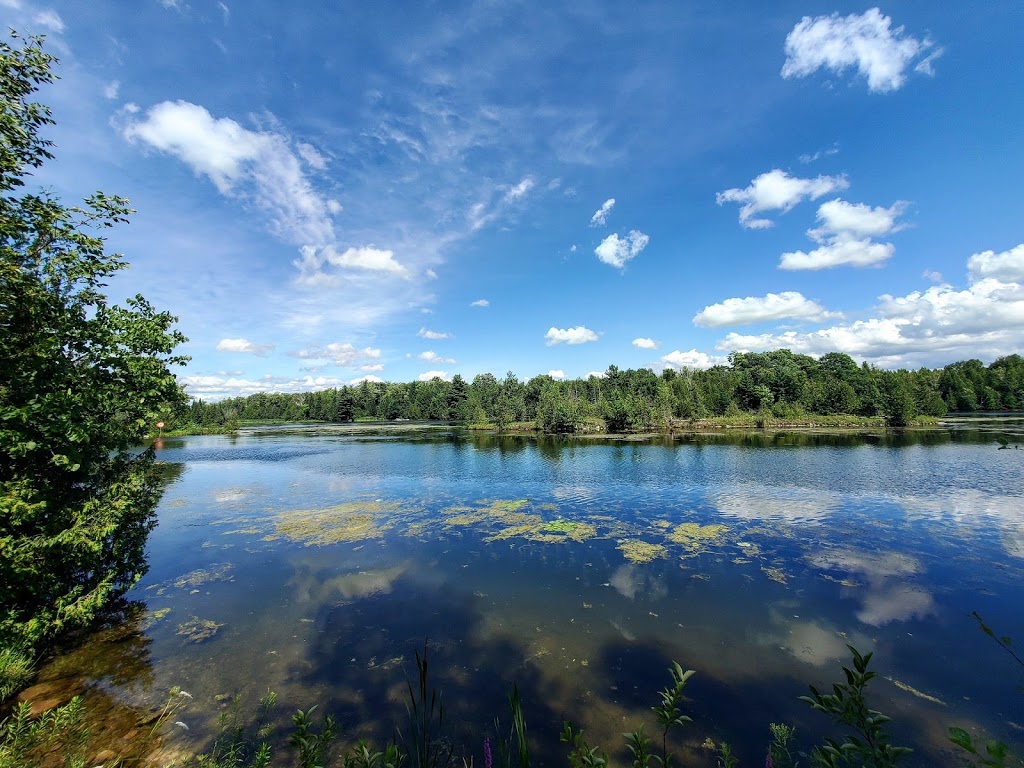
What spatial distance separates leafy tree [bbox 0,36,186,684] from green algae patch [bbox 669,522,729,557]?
720 inches

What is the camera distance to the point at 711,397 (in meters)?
111

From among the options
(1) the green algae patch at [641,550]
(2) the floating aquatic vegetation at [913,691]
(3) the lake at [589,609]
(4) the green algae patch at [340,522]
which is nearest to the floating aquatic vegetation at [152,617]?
(3) the lake at [589,609]

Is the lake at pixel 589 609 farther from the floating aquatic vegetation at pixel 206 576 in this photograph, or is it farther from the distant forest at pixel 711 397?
the distant forest at pixel 711 397

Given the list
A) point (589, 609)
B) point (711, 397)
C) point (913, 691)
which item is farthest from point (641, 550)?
point (711, 397)

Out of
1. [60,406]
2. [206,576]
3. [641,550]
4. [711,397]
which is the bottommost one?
[206,576]

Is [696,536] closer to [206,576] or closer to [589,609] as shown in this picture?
[589,609]

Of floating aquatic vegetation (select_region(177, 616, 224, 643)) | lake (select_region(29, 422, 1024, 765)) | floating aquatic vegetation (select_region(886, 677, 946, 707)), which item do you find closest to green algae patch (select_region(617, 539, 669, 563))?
lake (select_region(29, 422, 1024, 765))

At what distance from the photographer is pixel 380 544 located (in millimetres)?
19719

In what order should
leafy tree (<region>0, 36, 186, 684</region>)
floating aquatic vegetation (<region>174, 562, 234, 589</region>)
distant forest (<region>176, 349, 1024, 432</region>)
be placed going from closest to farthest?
leafy tree (<region>0, 36, 186, 684</region>) < floating aquatic vegetation (<region>174, 562, 234, 589</region>) < distant forest (<region>176, 349, 1024, 432</region>)

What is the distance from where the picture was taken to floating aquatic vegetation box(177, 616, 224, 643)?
1210 centimetres

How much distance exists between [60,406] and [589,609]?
13.9 meters

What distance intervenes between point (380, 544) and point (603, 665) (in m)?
12.2

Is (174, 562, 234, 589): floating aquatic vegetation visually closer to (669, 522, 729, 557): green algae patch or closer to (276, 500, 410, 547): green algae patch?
(276, 500, 410, 547): green algae patch

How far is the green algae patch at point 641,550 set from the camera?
1702 cm
